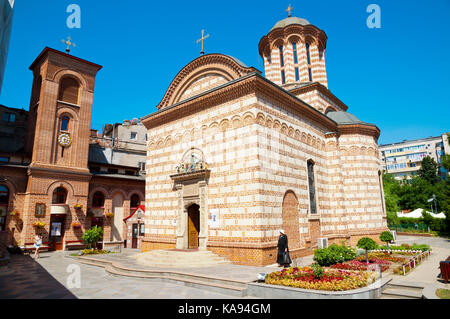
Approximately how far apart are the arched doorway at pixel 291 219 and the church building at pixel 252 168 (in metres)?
0.05

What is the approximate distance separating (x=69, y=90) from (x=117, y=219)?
486 inches

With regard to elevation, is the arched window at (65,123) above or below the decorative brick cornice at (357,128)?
above

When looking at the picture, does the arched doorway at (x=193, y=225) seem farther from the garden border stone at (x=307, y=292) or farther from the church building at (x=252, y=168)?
the garden border stone at (x=307, y=292)

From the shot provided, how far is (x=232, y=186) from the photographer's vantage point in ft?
45.5

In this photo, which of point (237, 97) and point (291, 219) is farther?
point (291, 219)

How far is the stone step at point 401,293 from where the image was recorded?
8.19 m

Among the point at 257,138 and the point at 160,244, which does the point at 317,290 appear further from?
the point at 160,244

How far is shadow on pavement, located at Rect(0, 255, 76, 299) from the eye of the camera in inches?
362

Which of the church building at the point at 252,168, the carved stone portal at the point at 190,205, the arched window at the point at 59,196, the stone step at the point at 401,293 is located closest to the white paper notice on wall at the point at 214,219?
the church building at the point at 252,168

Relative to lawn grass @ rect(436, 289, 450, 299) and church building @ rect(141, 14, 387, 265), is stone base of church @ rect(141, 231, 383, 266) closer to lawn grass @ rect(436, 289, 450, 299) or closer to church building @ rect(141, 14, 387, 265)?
church building @ rect(141, 14, 387, 265)

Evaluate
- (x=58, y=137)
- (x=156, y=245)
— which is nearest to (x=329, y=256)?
(x=156, y=245)

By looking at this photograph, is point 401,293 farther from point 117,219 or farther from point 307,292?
point 117,219

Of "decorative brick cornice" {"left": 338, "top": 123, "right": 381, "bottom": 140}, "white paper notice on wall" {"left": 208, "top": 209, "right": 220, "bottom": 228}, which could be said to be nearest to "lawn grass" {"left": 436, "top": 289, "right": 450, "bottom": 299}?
"white paper notice on wall" {"left": 208, "top": 209, "right": 220, "bottom": 228}

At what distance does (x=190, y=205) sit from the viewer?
16.0 meters
